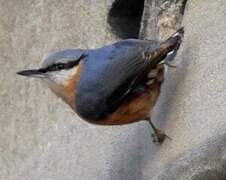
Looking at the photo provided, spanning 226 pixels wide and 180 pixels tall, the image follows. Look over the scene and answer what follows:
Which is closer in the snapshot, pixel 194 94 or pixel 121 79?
pixel 194 94

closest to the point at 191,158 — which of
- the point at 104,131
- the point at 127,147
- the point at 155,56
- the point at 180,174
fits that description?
the point at 180,174

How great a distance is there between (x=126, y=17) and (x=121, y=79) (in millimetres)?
872

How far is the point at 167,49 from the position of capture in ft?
11.6

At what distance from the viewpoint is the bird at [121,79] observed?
349 centimetres

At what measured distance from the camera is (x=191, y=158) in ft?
9.35

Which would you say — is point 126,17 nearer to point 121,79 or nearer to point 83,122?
point 83,122

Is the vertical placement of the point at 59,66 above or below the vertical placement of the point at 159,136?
above

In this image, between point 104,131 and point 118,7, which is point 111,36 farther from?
point 104,131

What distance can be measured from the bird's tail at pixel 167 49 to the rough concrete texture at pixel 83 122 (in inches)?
1.5

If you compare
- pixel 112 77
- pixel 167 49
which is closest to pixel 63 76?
pixel 112 77

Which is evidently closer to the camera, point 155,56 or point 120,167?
point 155,56

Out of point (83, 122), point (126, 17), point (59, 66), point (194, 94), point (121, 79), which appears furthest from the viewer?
point (126, 17)

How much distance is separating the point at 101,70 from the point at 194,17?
421 mm

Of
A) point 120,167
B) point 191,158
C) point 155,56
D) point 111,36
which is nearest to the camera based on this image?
point 191,158
